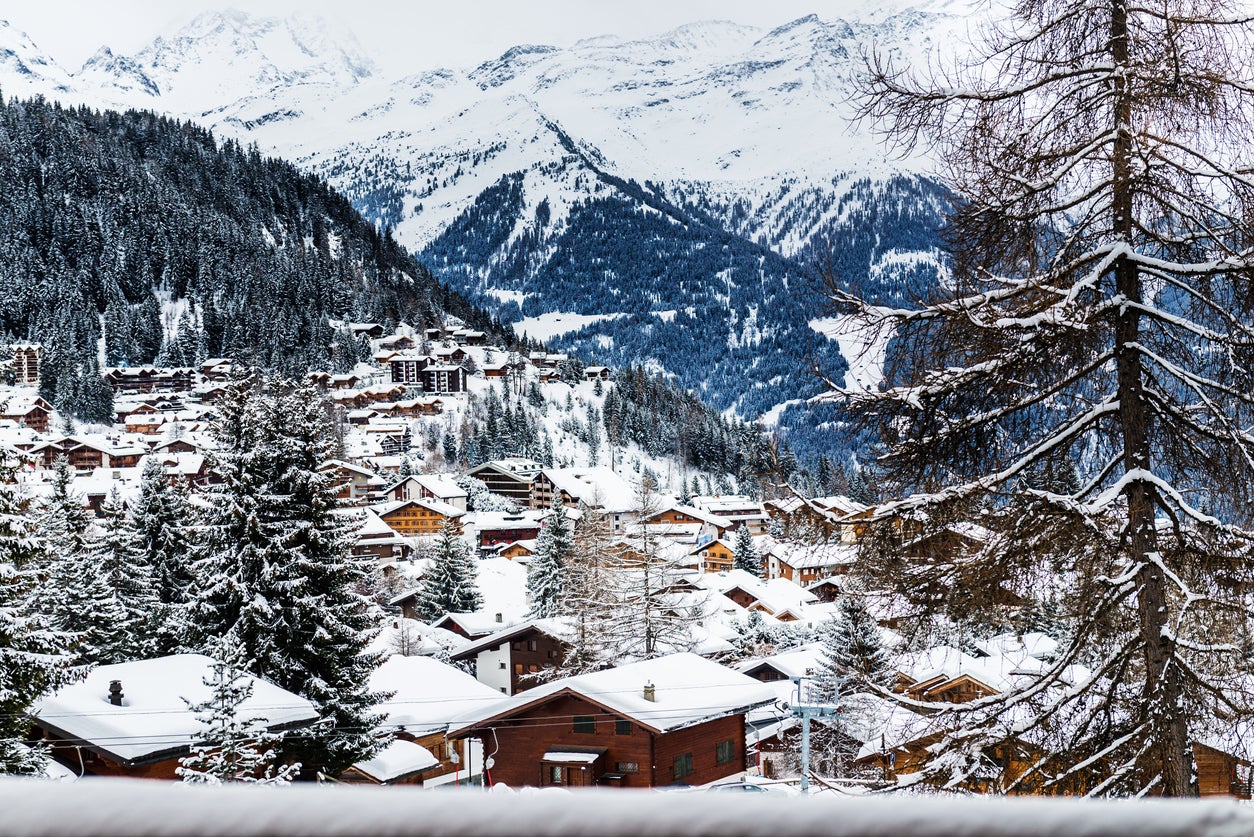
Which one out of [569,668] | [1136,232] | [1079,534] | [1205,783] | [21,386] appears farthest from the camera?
[21,386]

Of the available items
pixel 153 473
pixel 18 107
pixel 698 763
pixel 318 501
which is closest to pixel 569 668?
pixel 698 763

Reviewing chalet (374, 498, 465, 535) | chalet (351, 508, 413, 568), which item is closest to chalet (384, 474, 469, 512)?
chalet (374, 498, 465, 535)

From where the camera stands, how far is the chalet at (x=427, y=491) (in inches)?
3484

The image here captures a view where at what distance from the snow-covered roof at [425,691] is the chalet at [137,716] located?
37.3ft

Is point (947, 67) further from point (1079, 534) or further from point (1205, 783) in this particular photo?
point (1205, 783)

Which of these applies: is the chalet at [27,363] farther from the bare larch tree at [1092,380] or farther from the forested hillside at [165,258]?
the bare larch tree at [1092,380]

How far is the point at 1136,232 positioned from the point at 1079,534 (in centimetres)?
182

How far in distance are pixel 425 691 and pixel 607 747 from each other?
961 cm

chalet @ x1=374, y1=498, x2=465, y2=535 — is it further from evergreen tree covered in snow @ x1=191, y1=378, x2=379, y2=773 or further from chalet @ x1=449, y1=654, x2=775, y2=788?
evergreen tree covered in snow @ x1=191, y1=378, x2=379, y2=773

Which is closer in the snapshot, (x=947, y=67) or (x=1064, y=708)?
(x=1064, y=708)

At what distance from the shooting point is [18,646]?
12.4m

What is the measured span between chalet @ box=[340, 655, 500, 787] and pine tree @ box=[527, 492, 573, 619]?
13.9 m

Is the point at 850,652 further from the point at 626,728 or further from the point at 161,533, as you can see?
the point at 161,533

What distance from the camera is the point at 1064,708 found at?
590cm
